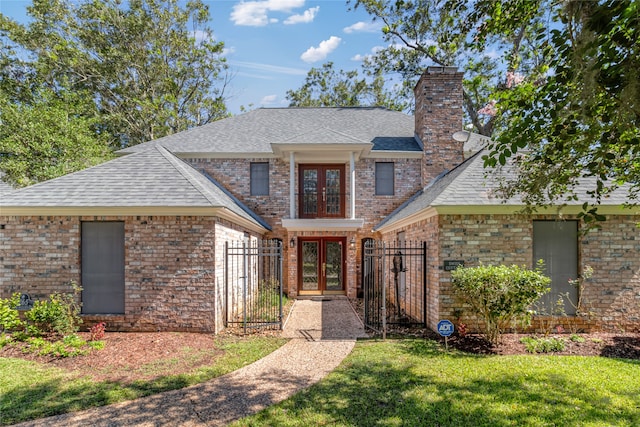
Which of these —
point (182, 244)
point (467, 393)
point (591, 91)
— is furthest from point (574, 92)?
point (182, 244)

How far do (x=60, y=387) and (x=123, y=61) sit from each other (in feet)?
74.6

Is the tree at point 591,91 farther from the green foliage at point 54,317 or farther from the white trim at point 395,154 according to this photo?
the white trim at point 395,154

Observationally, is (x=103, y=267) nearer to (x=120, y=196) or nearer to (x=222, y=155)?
(x=120, y=196)

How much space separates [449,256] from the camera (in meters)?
7.92

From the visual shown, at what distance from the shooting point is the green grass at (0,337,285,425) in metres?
4.58

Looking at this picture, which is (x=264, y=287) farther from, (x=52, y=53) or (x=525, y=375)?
(x=52, y=53)

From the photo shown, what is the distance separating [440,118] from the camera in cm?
1398

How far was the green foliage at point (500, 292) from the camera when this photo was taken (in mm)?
6699

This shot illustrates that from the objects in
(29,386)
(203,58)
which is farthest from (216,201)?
(203,58)

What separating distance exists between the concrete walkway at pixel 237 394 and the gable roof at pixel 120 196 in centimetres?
382

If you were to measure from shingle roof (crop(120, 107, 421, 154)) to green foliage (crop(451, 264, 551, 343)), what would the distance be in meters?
7.71

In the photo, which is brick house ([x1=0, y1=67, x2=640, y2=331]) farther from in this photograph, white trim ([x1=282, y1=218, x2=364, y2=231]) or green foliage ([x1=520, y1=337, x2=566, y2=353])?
white trim ([x1=282, y1=218, x2=364, y2=231])

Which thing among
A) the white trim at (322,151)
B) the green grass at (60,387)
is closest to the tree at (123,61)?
the white trim at (322,151)

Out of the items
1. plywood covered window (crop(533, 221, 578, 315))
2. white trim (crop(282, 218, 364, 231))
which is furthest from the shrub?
plywood covered window (crop(533, 221, 578, 315))
